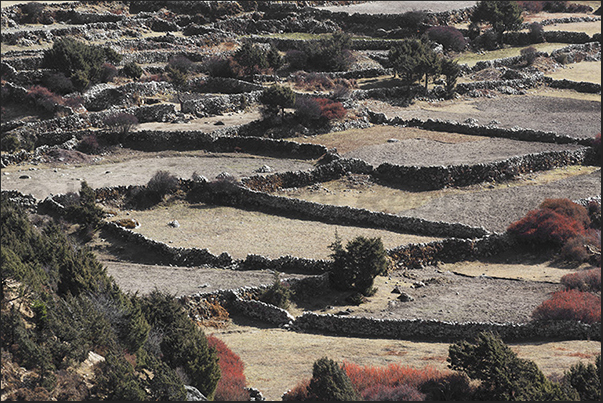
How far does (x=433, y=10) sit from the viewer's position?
9069cm

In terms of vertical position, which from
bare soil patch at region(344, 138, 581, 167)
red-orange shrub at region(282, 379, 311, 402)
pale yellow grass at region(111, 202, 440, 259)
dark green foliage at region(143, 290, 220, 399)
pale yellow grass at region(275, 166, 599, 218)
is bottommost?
pale yellow grass at region(111, 202, 440, 259)

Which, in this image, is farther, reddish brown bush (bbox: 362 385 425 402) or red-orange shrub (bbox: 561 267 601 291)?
red-orange shrub (bbox: 561 267 601 291)

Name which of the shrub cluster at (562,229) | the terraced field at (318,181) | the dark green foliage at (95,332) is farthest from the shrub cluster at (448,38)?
the dark green foliage at (95,332)

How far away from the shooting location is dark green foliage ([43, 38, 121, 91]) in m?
61.7

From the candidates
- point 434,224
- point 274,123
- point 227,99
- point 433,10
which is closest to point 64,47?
point 227,99

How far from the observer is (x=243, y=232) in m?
40.0

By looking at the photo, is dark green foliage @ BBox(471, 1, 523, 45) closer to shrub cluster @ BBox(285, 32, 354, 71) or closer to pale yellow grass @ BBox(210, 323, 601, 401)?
shrub cluster @ BBox(285, 32, 354, 71)

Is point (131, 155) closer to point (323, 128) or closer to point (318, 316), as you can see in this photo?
point (323, 128)

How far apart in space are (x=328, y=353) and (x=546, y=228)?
15101 mm

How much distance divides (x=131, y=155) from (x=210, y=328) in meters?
25.3

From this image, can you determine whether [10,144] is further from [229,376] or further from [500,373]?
[500,373]

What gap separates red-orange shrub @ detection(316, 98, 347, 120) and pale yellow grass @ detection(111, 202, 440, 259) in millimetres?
15472

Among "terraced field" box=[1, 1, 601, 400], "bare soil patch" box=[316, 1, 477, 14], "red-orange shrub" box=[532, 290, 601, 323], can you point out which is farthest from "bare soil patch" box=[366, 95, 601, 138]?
"bare soil patch" box=[316, 1, 477, 14]

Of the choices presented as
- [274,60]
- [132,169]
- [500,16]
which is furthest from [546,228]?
[500,16]
